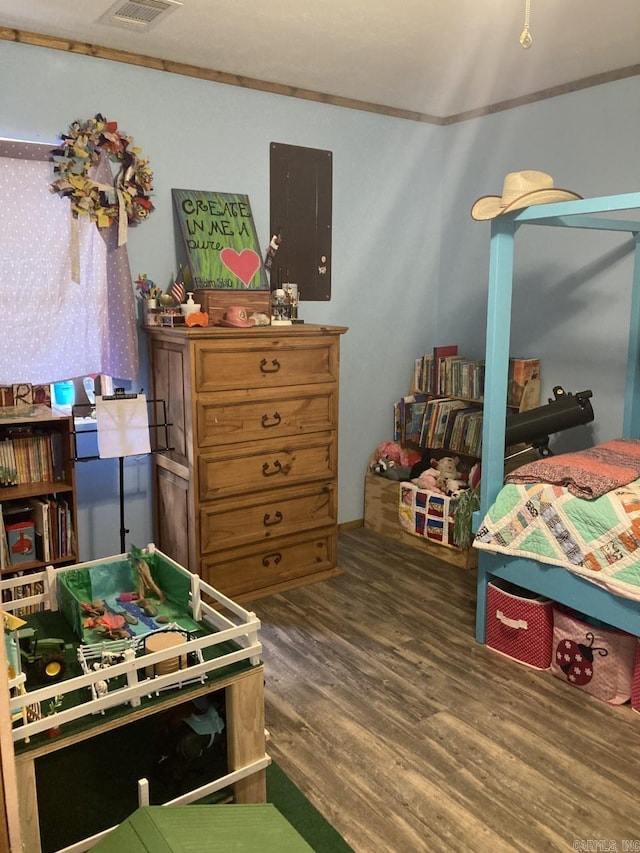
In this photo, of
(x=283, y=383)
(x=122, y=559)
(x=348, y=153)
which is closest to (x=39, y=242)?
(x=283, y=383)

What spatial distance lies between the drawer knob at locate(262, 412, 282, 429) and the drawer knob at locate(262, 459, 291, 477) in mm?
179

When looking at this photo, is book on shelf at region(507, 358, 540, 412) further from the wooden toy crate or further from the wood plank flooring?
the wood plank flooring

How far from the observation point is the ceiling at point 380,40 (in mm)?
2670

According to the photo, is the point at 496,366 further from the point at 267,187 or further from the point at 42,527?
the point at 42,527

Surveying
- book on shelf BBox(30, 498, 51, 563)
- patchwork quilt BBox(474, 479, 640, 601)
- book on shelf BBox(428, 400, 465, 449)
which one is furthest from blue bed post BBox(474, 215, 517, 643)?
book on shelf BBox(30, 498, 51, 563)

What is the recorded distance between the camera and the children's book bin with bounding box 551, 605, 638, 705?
8.16ft

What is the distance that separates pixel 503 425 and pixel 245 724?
1.57 meters

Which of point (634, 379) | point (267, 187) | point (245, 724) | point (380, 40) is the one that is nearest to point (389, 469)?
point (634, 379)

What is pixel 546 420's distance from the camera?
3.27 metres

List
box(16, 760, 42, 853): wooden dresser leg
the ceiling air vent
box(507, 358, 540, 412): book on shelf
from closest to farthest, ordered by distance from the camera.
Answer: box(16, 760, 42, 853): wooden dresser leg < the ceiling air vent < box(507, 358, 540, 412): book on shelf

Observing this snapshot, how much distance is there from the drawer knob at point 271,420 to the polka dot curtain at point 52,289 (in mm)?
651

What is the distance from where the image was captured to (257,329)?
Answer: 10.4ft

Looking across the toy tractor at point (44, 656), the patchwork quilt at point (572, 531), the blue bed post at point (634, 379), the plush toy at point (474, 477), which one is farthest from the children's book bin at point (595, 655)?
the toy tractor at point (44, 656)

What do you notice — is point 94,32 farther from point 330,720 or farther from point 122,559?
point 330,720
